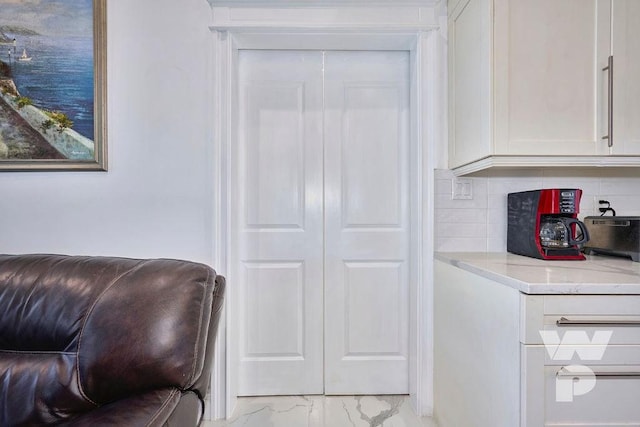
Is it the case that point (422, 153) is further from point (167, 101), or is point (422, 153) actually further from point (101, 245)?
point (101, 245)

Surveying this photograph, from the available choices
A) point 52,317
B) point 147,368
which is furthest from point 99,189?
point 147,368

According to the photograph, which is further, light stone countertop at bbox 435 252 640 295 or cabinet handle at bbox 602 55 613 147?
cabinet handle at bbox 602 55 613 147

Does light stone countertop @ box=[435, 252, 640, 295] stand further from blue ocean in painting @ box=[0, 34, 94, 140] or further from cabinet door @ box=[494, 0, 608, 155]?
blue ocean in painting @ box=[0, 34, 94, 140]

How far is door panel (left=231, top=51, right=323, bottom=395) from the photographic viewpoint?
2.07m

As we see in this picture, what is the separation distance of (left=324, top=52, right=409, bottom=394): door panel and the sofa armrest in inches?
48.0

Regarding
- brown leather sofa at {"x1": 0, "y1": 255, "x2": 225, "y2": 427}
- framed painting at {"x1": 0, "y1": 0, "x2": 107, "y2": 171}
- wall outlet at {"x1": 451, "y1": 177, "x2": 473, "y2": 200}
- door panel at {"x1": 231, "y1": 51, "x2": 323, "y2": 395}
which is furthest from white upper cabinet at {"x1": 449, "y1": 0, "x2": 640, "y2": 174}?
framed painting at {"x1": 0, "y1": 0, "x2": 107, "y2": 171}

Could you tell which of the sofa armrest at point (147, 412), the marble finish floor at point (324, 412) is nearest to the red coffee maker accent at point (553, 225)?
the marble finish floor at point (324, 412)

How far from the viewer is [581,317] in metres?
1.06

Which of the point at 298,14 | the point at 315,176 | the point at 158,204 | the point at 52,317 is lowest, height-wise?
the point at 52,317

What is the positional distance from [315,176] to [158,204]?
34.0 inches

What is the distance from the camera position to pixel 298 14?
1840 millimetres

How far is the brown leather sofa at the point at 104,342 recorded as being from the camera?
3.08 feet

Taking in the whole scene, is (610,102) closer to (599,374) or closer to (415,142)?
(415,142)

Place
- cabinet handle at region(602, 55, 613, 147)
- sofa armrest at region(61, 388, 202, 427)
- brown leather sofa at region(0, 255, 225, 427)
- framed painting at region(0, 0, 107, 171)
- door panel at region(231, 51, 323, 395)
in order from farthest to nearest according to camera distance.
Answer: door panel at region(231, 51, 323, 395), framed painting at region(0, 0, 107, 171), cabinet handle at region(602, 55, 613, 147), brown leather sofa at region(0, 255, 225, 427), sofa armrest at region(61, 388, 202, 427)
